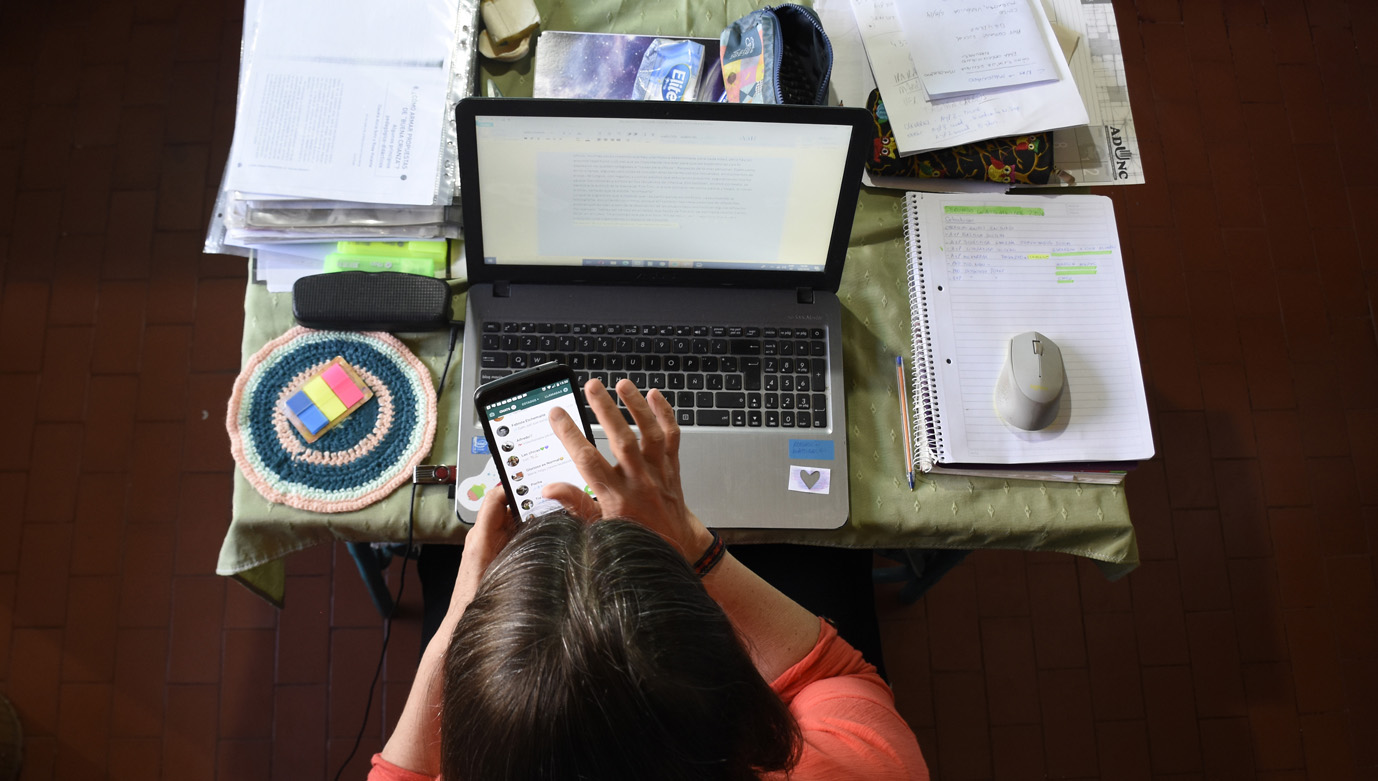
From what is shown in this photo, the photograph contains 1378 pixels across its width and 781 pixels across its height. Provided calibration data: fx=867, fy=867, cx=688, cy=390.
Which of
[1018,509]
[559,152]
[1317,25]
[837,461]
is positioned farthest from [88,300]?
[1317,25]

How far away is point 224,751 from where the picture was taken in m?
1.61

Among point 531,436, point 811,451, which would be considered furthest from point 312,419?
point 811,451

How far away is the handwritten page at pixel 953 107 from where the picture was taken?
1118 millimetres

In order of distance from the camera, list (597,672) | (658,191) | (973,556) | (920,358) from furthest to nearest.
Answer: (973,556) → (920,358) → (658,191) → (597,672)

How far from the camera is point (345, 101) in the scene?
1059 millimetres

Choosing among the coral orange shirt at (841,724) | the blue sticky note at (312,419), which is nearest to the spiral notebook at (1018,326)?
the coral orange shirt at (841,724)

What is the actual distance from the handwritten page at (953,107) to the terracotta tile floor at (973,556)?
0.98 meters

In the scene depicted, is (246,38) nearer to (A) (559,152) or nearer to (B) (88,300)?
(A) (559,152)

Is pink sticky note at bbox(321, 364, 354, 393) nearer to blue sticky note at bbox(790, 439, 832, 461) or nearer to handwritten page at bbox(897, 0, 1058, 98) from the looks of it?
blue sticky note at bbox(790, 439, 832, 461)

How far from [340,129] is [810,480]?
2.31ft

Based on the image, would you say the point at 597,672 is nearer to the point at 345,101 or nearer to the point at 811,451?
the point at 811,451

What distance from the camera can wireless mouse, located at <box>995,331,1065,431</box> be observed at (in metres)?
0.98

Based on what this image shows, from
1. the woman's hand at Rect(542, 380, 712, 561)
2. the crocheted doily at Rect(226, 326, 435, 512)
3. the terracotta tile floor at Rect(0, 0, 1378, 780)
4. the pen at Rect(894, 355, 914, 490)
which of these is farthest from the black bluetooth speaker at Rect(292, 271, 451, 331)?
the terracotta tile floor at Rect(0, 0, 1378, 780)

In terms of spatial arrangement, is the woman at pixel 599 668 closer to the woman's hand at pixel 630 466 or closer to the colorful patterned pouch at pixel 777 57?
the woman's hand at pixel 630 466
